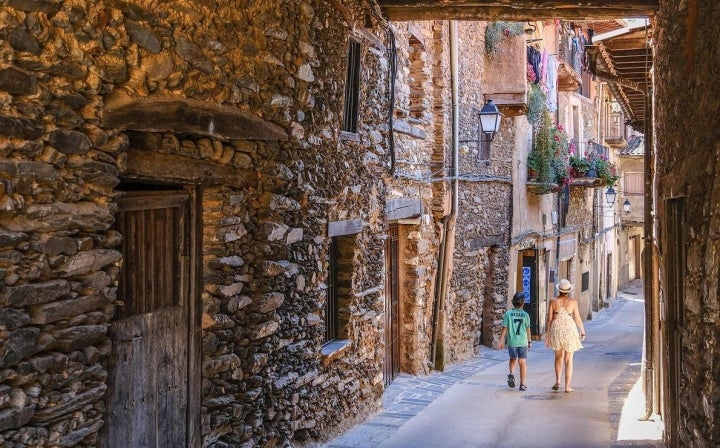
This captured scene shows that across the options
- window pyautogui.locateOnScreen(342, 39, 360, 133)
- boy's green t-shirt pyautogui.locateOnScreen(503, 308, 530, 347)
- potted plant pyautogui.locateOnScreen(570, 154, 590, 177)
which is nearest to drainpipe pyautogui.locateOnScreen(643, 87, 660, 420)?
boy's green t-shirt pyautogui.locateOnScreen(503, 308, 530, 347)

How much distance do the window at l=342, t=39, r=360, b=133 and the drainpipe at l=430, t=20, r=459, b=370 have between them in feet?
13.8

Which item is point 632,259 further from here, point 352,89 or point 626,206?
point 352,89

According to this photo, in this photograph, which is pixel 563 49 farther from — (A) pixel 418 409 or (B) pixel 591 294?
(A) pixel 418 409

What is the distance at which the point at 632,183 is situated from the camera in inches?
1289

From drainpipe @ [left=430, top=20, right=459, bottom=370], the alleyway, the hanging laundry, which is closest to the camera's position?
the alleyway

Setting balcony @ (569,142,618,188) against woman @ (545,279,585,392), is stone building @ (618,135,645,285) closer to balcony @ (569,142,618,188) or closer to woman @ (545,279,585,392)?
balcony @ (569,142,618,188)

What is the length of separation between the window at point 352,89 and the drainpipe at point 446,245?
422 cm

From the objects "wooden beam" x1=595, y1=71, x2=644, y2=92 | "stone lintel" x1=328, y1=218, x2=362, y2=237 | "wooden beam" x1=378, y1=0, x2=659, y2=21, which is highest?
"wooden beam" x1=378, y1=0, x2=659, y2=21

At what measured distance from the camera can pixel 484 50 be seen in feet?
46.8

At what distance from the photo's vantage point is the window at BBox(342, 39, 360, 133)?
8117mm

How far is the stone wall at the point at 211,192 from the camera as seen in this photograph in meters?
3.69

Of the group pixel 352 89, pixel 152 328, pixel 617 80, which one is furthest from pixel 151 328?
pixel 617 80

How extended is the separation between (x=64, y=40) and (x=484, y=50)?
11.2 meters

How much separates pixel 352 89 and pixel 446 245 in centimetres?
453
